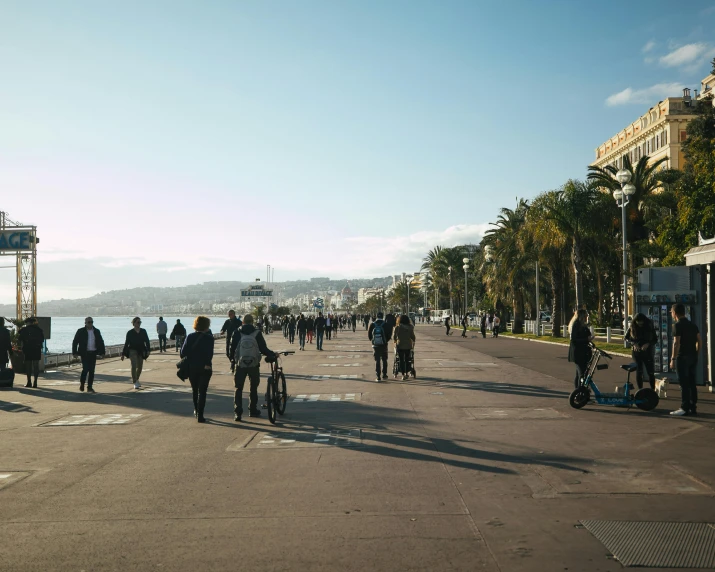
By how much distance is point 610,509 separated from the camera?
6348 mm

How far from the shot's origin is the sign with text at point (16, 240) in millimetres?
49562

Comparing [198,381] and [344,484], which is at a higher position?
[198,381]

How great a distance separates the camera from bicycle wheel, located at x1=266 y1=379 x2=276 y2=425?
11.6 meters

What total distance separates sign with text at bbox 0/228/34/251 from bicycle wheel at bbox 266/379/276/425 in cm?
4273

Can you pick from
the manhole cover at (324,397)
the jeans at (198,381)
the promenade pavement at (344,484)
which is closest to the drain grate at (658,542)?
the promenade pavement at (344,484)

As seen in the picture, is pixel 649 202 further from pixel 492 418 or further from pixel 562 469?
pixel 562 469

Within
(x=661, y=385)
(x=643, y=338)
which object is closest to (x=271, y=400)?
(x=643, y=338)

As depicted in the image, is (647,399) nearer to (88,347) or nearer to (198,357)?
(198,357)

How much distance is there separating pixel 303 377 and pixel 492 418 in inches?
369

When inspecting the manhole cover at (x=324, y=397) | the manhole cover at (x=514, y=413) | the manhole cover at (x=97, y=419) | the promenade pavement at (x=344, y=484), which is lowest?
the manhole cover at (x=324, y=397)

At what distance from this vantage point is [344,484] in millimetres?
7344

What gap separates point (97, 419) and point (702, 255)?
39.0 feet

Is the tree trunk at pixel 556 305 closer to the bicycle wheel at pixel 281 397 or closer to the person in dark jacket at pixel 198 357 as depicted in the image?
the bicycle wheel at pixel 281 397

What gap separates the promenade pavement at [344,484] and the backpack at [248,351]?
0.94 metres
